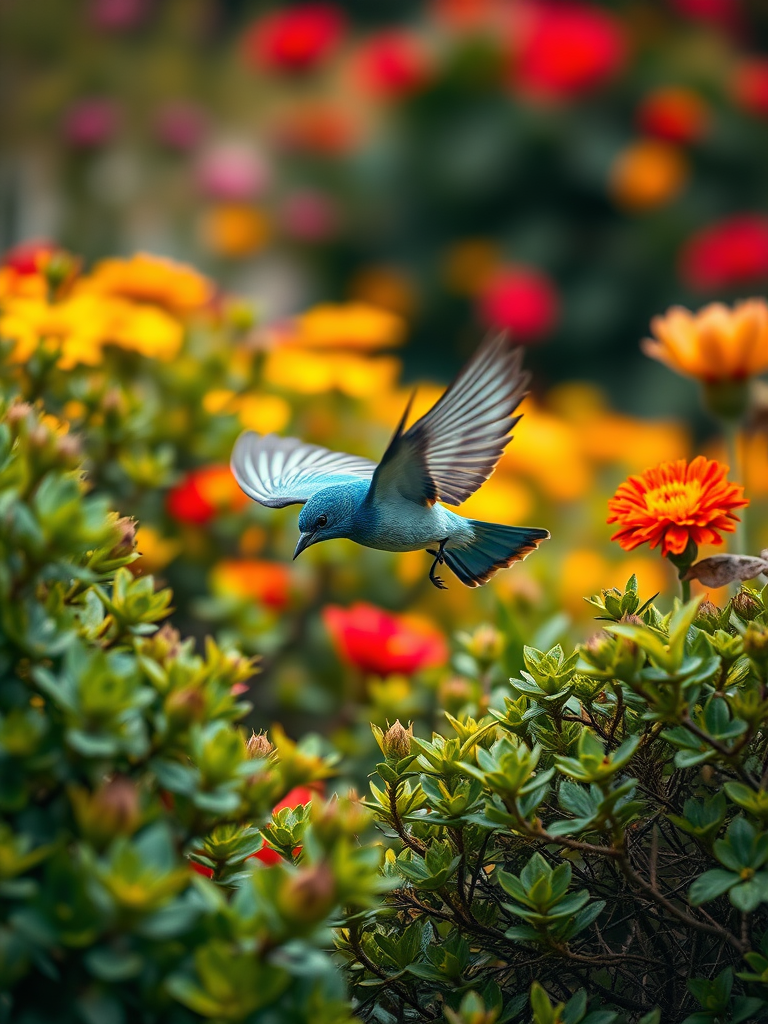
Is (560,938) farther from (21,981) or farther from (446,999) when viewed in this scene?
(21,981)

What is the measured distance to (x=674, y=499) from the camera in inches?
30.1

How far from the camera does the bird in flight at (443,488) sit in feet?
2.51

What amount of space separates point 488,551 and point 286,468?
26cm

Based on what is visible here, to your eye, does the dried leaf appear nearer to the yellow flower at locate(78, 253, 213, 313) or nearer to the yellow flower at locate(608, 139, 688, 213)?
the yellow flower at locate(78, 253, 213, 313)

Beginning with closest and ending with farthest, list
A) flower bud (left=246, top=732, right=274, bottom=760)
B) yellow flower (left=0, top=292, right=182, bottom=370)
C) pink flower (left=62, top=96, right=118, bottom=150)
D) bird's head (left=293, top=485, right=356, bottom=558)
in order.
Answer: flower bud (left=246, top=732, right=274, bottom=760)
bird's head (left=293, top=485, right=356, bottom=558)
yellow flower (left=0, top=292, right=182, bottom=370)
pink flower (left=62, top=96, right=118, bottom=150)

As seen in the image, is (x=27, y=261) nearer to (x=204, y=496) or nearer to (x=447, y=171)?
(x=204, y=496)

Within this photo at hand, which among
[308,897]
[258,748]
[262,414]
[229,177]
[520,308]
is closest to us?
[308,897]

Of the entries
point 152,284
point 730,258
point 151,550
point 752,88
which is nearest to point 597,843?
point 151,550

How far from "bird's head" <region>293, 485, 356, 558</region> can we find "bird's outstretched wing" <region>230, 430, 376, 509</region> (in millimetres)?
84

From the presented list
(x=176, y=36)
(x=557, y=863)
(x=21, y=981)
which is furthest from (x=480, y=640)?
(x=176, y=36)

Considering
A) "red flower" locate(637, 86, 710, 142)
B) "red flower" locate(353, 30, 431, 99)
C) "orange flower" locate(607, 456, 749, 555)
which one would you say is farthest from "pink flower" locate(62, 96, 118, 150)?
"orange flower" locate(607, 456, 749, 555)

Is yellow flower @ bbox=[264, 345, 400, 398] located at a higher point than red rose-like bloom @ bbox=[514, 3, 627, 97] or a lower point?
higher

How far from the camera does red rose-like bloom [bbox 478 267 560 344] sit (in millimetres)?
2965

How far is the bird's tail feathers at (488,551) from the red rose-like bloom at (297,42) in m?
2.78
